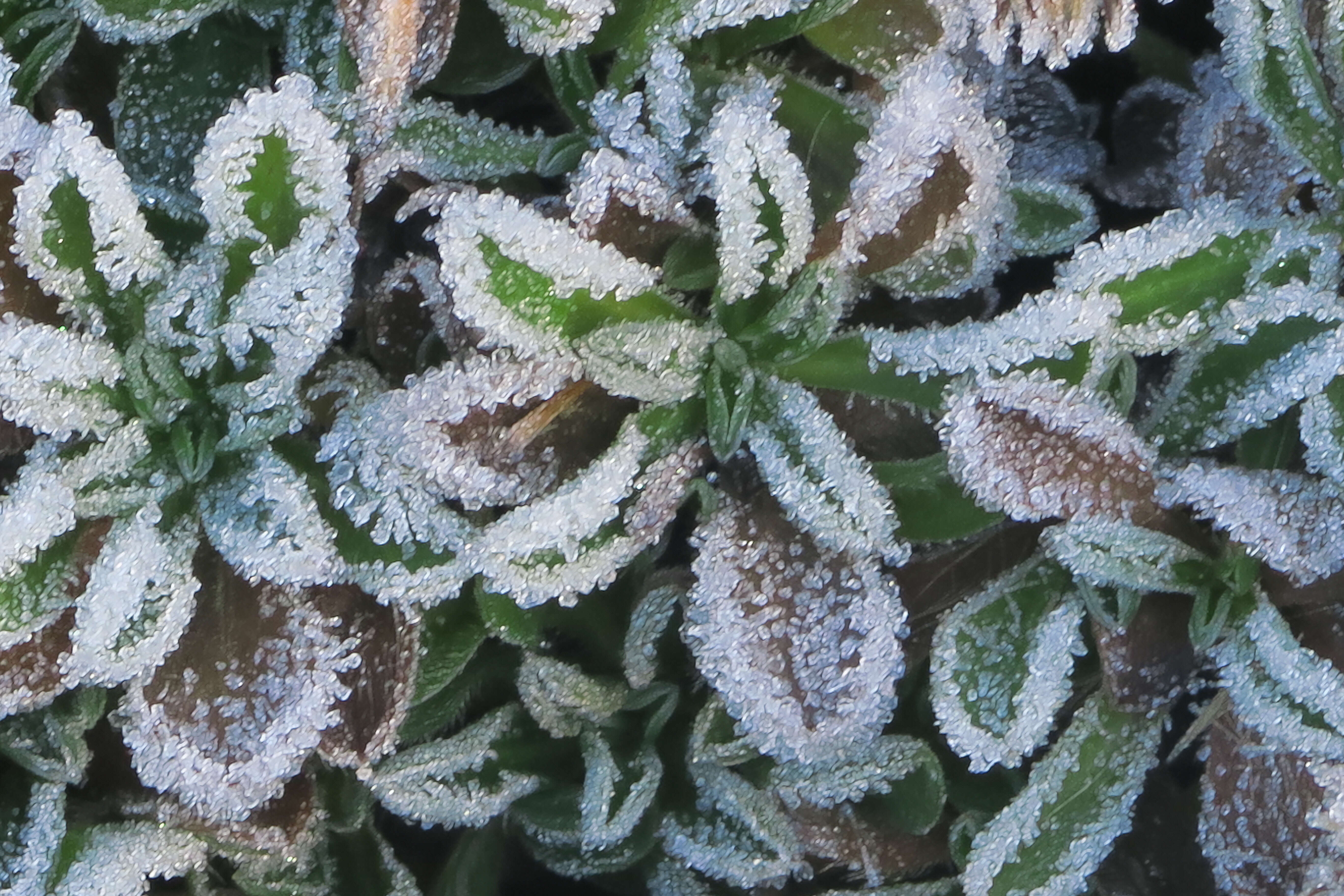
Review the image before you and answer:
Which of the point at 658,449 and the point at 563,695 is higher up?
the point at 658,449

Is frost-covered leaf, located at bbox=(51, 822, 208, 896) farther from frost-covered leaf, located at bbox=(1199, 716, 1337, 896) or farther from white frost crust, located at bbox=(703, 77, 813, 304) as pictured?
frost-covered leaf, located at bbox=(1199, 716, 1337, 896)

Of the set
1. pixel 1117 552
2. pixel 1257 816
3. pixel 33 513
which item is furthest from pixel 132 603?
pixel 1257 816

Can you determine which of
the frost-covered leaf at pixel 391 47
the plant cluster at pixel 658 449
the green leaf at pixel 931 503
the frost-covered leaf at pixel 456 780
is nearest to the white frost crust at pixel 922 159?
the plant cluster at pixel 658 449

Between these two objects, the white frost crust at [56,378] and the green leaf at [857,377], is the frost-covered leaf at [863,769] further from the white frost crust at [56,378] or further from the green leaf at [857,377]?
the white frost crust at [56,378]

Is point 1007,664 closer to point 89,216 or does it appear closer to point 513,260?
point 513,260

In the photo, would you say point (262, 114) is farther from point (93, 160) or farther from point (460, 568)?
point (460, 568)

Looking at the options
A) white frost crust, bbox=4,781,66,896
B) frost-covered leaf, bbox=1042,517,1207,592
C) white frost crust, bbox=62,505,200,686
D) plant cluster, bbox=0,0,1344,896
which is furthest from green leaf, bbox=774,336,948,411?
white frost crust, bbox=4,781,66,896
